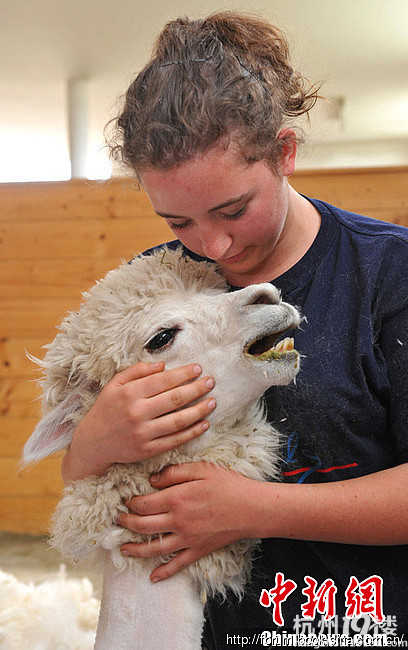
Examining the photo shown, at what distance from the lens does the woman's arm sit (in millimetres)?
804

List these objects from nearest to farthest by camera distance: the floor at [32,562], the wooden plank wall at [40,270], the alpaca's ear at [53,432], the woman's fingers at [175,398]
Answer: the woman's fingers at [175,398] < the alpaca's ear at [53,432] < the floor at [32,562] < the wooden plank wall at [40,270]

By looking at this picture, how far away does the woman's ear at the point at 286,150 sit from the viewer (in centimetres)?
88

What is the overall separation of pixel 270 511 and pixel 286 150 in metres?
0.49

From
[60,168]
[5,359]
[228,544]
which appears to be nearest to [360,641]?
[228,544]

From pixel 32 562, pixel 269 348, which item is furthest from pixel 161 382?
pixel 32 562

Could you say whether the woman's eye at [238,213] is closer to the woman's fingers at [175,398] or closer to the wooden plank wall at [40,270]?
the woman's fingers at [175,398]

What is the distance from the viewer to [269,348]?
0.86 m

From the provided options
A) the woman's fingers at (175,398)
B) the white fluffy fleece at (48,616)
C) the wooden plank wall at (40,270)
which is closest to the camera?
the woman's fingers at (175,398)

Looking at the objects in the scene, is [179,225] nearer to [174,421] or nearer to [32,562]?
[174,421]

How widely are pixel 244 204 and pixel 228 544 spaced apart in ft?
1.49

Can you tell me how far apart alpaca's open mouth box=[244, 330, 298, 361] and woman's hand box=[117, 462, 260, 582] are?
0.16 m

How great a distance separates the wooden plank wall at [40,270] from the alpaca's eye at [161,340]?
1.67m

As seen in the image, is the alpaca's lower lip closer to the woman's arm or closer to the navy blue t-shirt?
the navy blue t-shirt

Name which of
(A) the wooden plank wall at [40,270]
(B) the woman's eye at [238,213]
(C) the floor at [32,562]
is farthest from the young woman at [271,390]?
(A) the wooden plank wall at [40,270]
